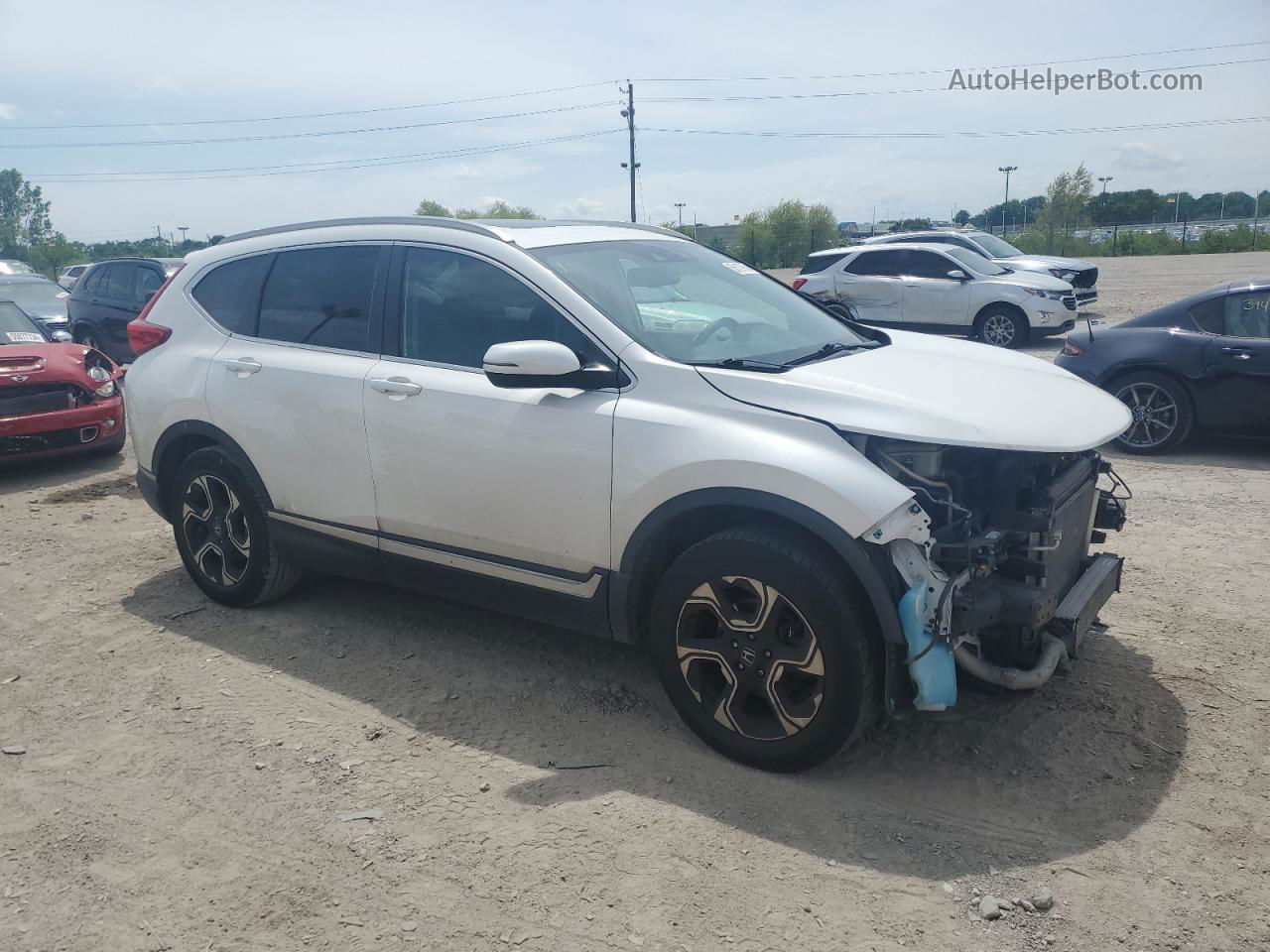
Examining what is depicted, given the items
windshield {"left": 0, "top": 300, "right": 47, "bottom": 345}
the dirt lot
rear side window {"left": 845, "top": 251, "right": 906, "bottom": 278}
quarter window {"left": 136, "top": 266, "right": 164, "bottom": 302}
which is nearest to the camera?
the dirt lot

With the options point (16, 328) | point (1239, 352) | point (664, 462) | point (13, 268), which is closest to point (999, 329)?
point (1239, 352)

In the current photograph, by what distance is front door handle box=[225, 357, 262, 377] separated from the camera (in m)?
4.79

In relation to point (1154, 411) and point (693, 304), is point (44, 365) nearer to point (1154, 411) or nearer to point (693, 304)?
point (693, 304)

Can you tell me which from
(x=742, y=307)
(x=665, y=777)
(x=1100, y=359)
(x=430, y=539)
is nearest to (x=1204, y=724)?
(x=665, y=777)

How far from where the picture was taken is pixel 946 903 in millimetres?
2859

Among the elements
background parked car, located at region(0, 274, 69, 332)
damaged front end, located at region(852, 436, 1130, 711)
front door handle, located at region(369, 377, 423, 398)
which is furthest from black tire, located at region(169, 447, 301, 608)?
background parked car, located at region(0, 274, 69, 332)

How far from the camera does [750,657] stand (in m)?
3.40

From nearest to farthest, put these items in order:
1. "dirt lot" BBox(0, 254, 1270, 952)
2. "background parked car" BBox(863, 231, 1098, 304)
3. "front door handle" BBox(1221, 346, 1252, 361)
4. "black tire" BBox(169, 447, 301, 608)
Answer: "dirt lot" BBox(0, 254, 1270, 952)
"black tire" BBox(169, 447, 301, 608)
"front door handle" BBox(1221, 346, 1252, 361)
"background parked car" BBox(863, 231, 1098, 304)

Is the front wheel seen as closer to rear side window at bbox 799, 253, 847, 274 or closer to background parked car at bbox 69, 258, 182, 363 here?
rear side window at bbox 799, 253, 847, 274

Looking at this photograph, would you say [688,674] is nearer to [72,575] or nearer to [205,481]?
[205,481]

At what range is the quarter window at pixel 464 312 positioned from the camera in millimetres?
3928

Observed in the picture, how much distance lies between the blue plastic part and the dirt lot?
408mm

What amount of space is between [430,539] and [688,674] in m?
1.33

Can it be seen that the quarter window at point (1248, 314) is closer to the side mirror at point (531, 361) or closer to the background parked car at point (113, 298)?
the side mirror at point (531, 361)
